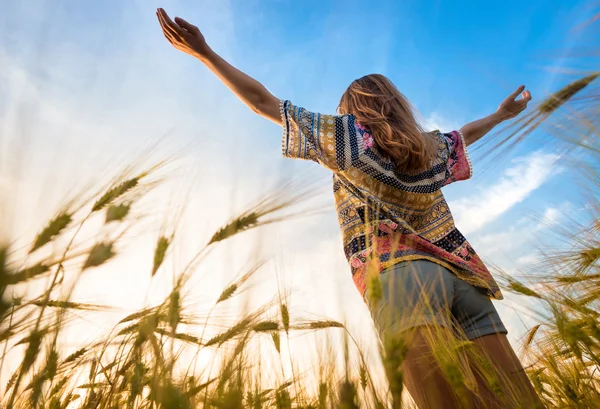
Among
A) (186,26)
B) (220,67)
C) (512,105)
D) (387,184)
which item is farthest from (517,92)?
(186,26)

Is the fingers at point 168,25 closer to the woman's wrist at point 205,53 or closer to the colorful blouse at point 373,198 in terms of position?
the woman's wrist at point 205,53

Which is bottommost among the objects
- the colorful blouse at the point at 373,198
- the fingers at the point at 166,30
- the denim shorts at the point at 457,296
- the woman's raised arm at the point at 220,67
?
the denim shorts at the point at 457,296

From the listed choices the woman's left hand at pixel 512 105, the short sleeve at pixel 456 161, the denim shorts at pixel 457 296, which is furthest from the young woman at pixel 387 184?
the woman's left hand at pixel 512 105

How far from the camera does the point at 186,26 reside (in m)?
1.61

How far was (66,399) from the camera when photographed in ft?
3.44

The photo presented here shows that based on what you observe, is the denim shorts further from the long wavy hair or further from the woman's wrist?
the woman's wrist

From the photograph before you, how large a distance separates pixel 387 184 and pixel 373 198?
0.37 ft

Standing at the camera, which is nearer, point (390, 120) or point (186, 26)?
point (186, 26)

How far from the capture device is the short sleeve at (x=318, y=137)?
5.26 feet

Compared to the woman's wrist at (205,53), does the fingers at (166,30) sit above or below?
above

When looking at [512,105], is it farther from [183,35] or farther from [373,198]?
[183,35]

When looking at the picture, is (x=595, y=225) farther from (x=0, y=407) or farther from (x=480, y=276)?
(x=0, y=407)

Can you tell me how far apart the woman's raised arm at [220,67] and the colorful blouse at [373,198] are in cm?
7

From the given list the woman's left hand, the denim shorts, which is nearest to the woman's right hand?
the denim shorts
